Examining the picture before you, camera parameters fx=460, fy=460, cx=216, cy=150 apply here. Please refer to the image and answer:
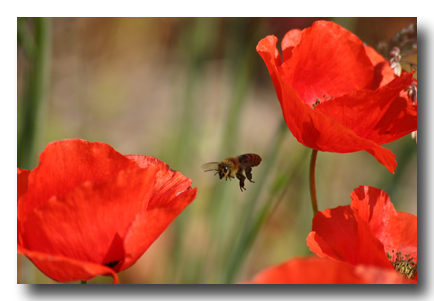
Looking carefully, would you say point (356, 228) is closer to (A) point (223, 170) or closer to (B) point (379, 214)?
(B) point (379, 214)

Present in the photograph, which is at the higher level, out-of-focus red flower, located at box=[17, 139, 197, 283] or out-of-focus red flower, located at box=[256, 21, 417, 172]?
out-of-focus red flower, located at box=[256, 21, 417, 172]

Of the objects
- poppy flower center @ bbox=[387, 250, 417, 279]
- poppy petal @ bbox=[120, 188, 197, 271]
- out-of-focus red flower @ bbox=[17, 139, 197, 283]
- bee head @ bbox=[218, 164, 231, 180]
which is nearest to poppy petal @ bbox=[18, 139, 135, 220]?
out-of-focus red flower @ bbox=[17, 139, 197, 283]

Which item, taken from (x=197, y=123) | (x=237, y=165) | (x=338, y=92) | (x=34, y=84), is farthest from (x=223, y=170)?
(x=197, y=123)

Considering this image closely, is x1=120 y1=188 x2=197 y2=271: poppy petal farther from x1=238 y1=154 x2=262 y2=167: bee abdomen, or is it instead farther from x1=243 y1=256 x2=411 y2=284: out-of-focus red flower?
x1=238 y1=154 x2=262 y2=167: bee abdomen

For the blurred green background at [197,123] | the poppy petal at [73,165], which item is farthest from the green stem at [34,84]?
the poppy petal at [73,165]
